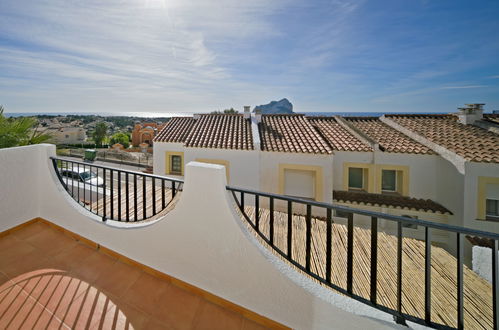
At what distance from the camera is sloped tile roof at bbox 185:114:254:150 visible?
9891 millimetres

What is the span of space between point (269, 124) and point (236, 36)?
456cm

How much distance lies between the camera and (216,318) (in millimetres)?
1724

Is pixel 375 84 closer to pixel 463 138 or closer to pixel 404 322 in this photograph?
pixel 463 138

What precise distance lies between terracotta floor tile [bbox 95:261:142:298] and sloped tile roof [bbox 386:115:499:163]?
10626 mm

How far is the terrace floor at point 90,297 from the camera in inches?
65.4

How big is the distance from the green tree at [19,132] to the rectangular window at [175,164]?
694 cm

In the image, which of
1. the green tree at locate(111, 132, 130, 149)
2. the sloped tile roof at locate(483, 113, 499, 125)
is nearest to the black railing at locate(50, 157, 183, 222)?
the sloped tile roof at locate(483, 113, 499, 125)

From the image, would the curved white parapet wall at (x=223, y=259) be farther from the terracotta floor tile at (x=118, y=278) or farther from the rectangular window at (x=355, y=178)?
the rectangular window at (x=355, y=178)

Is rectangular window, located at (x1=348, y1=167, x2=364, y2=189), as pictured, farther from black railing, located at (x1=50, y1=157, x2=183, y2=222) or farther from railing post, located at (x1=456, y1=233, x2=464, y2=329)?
railing post, located at (x1=456, y1=233, x2=464, y2=329)

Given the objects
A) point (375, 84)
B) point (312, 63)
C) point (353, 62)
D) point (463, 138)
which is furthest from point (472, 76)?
point (463, 138)

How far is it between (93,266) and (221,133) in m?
9.05

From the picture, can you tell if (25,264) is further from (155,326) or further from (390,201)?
(390,201)

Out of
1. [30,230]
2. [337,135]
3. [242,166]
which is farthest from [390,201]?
[30,230]

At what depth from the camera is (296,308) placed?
5.03 feet
